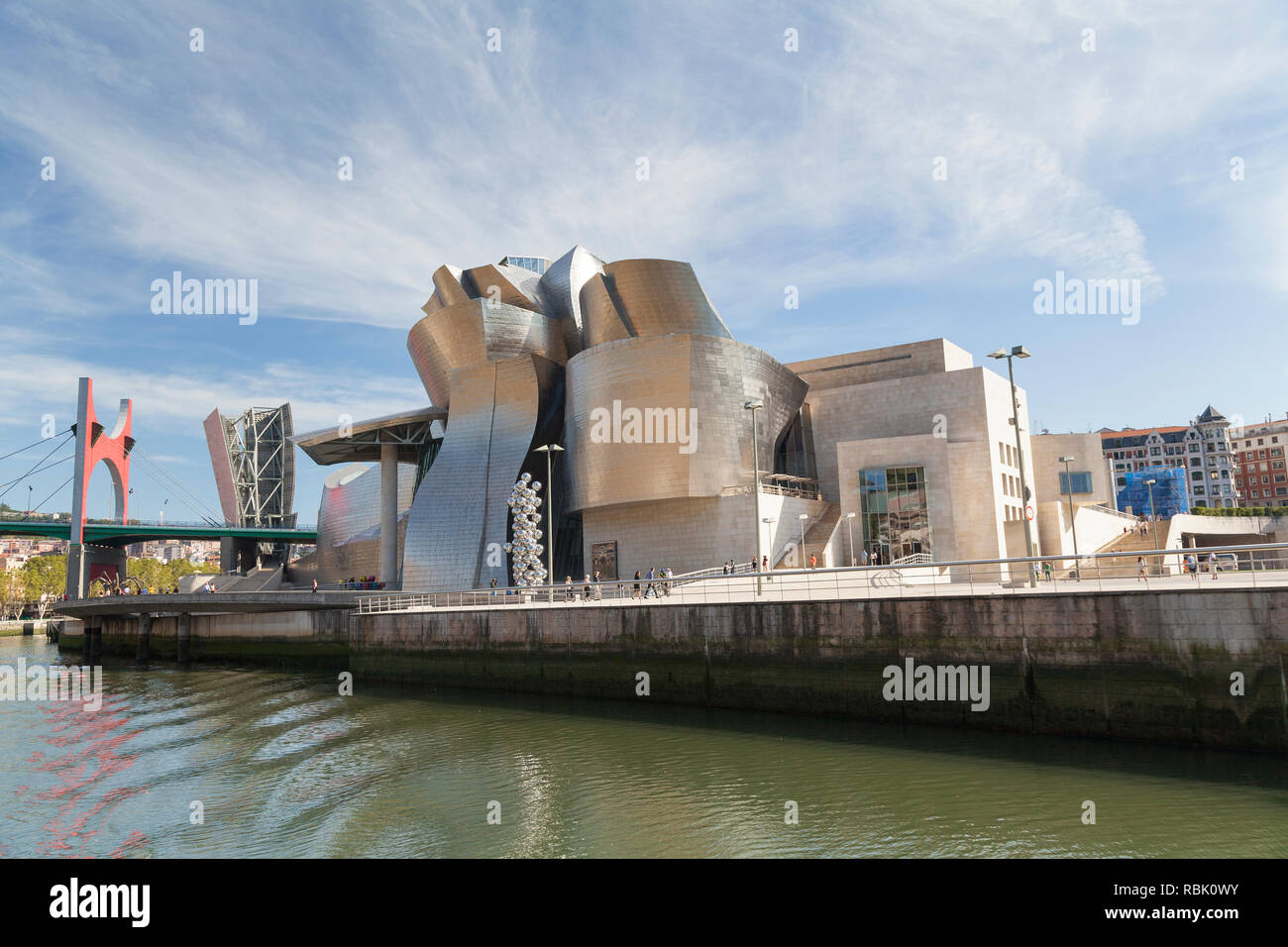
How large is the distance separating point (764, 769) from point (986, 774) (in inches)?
143

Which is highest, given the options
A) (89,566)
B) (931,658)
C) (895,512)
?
(895,512)

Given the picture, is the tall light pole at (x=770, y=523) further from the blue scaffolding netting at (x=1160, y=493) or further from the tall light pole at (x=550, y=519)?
the blue scaffolding netting at (x=1160, y=493)

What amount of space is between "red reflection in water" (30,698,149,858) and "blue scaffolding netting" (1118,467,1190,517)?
260 feet

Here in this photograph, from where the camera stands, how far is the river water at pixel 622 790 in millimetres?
10180

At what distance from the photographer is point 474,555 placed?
42.5m

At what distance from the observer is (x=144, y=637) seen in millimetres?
42906

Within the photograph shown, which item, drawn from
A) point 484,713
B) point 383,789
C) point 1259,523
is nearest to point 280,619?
point 484,713

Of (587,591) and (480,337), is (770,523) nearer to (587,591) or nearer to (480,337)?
(587,591)

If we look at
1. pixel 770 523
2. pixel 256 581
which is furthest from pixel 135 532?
pixel 770 523

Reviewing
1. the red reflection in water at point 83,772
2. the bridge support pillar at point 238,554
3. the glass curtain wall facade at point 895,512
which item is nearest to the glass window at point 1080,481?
the glass curtain wall facade at point 895,512

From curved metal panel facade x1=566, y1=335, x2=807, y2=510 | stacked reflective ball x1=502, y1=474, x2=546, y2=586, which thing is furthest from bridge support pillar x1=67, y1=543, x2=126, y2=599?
stacked reflective ball x1=502, y1=474, x2=546, y2=586

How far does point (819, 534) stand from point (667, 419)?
9954mm

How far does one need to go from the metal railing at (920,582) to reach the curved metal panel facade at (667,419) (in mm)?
6388
